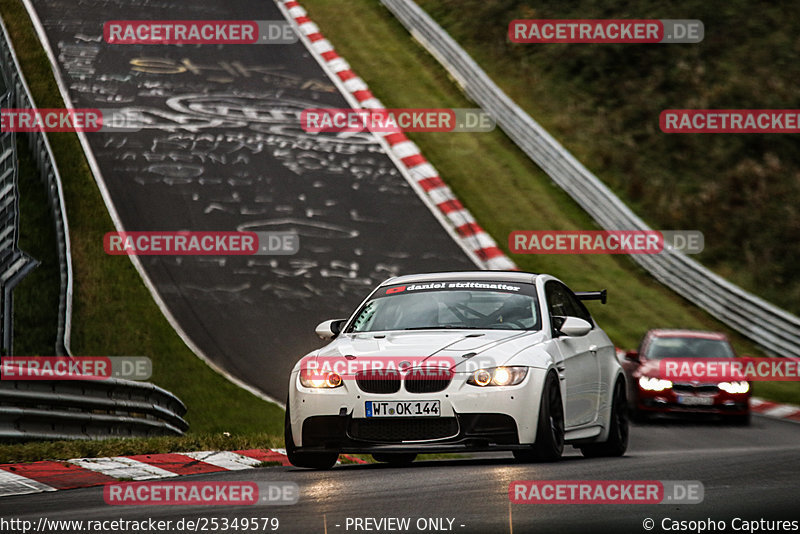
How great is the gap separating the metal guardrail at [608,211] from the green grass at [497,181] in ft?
0.71

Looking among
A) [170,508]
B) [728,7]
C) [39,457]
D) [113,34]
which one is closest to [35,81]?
[113,34]

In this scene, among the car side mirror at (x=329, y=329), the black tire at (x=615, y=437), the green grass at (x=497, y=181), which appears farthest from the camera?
the green grass at (x=497, y=181)

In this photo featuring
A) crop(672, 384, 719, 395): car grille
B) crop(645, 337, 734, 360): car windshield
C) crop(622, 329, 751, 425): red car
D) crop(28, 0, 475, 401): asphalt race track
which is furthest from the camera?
crop(28, 0, 475, 401): asphalt race track

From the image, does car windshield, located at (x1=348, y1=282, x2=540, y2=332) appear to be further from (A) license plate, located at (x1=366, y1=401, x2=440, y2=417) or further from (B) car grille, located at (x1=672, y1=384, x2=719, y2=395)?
(B) car grille, located at (x1=672, y1=384, x2=719, y2=395)

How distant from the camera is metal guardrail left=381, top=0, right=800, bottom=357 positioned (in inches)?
818

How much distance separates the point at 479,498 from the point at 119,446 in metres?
4.18

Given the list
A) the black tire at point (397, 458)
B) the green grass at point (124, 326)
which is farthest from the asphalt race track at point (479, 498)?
the green grass at point (124, 326)

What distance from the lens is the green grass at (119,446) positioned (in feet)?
30.0

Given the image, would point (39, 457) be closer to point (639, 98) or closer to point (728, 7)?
point (639, 98)

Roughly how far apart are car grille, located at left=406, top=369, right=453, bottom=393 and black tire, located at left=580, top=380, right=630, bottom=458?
2.45 meters

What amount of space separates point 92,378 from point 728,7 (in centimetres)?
2591

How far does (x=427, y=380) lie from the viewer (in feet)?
26.9

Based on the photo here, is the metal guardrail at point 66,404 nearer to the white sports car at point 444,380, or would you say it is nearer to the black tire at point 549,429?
the white sports car at point 444,380

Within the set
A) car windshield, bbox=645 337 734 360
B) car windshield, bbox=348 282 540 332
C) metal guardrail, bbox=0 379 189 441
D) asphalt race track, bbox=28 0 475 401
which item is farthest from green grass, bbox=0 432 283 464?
car windshield, bbox=645 337 734 360
